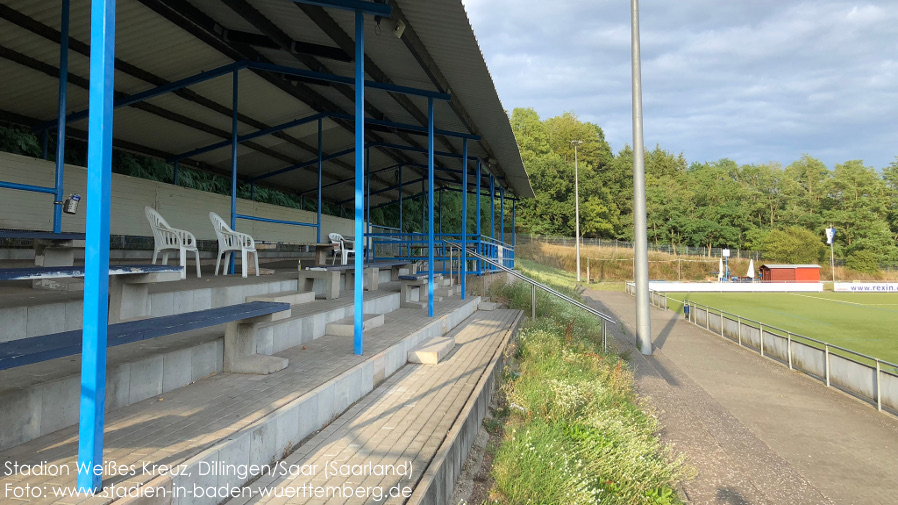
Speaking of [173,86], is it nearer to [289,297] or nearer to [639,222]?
[289,297]

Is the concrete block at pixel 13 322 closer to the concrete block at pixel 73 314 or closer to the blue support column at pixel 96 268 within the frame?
the concrete block at pixel 73 314

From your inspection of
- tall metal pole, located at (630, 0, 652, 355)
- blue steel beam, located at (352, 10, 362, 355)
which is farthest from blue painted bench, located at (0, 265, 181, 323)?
tall metal pole, located at (630, 0, 652, 355)

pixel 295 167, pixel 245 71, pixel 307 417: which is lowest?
pixel 307 417

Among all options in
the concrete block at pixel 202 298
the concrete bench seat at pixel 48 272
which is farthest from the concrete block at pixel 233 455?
the concrete block at pixel 202 298

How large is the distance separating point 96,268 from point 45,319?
2102 mm

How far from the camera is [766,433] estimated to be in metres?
7.39

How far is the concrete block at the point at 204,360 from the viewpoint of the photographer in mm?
3654

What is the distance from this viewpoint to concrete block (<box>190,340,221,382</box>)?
3.65 m

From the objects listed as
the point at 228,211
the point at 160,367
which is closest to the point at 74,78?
the point at 228,211

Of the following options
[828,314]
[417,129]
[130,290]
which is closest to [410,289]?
[417,129]

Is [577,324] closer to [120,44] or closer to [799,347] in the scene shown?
[799,347]

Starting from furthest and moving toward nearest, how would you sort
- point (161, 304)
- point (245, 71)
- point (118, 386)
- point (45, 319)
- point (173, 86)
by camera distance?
point (245, 71) → point (173, 86) → point (161, 304) → point (45, 319) → point (118, 386)

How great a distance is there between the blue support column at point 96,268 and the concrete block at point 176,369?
128 cm

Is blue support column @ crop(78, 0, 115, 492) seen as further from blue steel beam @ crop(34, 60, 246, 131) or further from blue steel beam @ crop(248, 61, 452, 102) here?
blue steel beam @ crop(34, 60, 246, 131)
